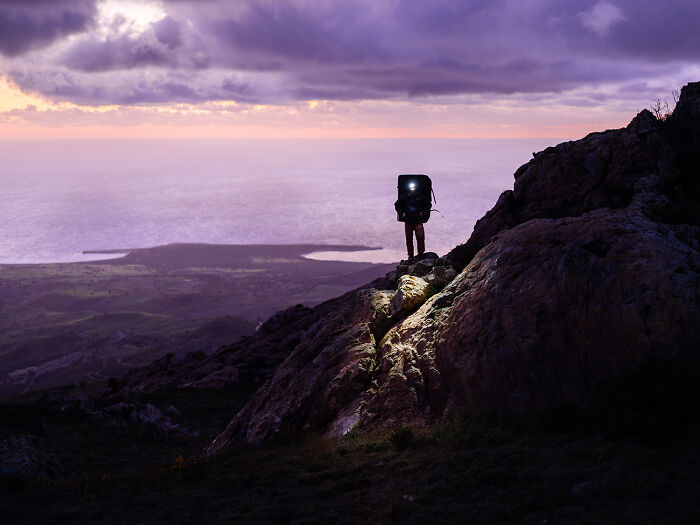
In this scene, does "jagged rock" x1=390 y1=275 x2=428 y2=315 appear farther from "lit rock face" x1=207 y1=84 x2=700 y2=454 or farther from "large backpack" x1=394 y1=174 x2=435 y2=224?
"large backpack" x1=394 y1=174 x2=435 y2=224

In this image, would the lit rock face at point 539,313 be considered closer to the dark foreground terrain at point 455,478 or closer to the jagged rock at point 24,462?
the dark foreground terrain at point 455,478

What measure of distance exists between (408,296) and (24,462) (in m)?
12.5

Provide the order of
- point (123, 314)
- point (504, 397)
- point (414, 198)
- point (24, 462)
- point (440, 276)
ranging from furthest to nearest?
point (123, 314), point (414, 198), point (440, 276), point (24, 462), point (504, 397)

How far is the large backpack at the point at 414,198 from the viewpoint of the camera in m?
26.9

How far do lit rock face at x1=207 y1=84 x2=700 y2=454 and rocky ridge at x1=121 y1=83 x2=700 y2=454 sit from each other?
0.12ft

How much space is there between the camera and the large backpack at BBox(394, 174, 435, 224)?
2694 centimetres

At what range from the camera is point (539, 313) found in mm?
13484

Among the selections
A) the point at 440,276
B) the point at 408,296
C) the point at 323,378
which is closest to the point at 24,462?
the point at 323,378

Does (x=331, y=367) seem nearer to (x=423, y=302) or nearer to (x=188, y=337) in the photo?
(x=423, y=302)

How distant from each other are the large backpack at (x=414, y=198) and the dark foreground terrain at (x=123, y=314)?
2269 inches

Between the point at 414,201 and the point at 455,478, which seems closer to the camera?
the point at 455,478

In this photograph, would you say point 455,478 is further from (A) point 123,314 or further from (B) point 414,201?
(A) point 123,314

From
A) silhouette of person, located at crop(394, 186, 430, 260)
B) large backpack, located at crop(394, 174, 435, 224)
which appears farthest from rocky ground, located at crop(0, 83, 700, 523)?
large backpack, located at crop(394, 174, 435, 224)

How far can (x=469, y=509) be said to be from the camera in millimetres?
9469
